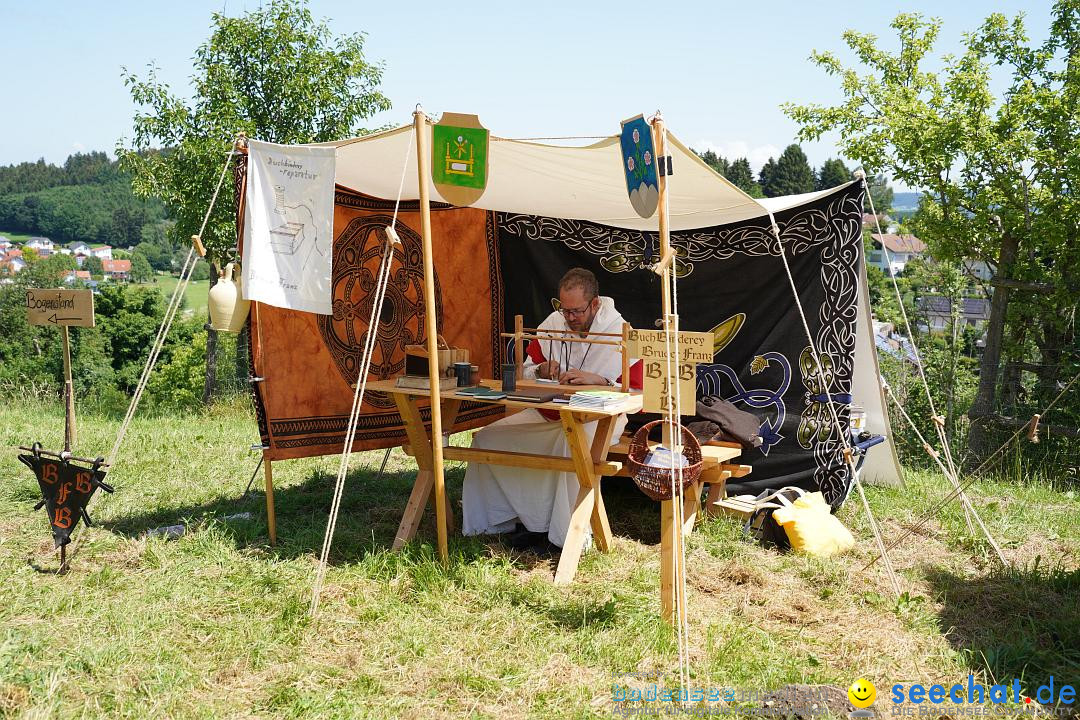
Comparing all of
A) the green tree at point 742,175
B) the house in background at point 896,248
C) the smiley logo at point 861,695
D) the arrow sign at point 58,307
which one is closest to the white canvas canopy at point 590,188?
the house in background at point 896,248

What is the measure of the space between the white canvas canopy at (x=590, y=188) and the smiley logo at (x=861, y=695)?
2.12 m

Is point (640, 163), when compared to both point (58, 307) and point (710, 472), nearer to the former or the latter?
point (710, 472)

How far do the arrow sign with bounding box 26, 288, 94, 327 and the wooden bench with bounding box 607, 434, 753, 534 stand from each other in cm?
300

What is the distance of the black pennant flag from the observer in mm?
3629

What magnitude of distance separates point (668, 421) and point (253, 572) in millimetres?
2019

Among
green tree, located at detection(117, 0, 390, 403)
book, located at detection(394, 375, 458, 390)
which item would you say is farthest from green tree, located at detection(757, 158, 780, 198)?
book, located at detection(394, 375, 458, 390)

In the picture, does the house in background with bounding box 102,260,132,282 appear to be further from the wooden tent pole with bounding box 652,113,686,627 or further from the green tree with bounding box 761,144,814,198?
the wooden tent pole with bounding box 652,113,686,627

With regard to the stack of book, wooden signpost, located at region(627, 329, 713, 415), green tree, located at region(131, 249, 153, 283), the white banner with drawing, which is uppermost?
green tree, located at region(131, 249, 153, 283)

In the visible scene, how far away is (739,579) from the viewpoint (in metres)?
3.70

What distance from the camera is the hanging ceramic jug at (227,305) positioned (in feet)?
12.5

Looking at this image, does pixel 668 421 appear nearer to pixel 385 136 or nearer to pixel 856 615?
pixel 856 615

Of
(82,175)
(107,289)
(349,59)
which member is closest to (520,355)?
(349,59)

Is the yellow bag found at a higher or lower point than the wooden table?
lower

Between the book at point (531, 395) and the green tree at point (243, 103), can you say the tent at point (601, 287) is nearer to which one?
the book at point (531, 395)
